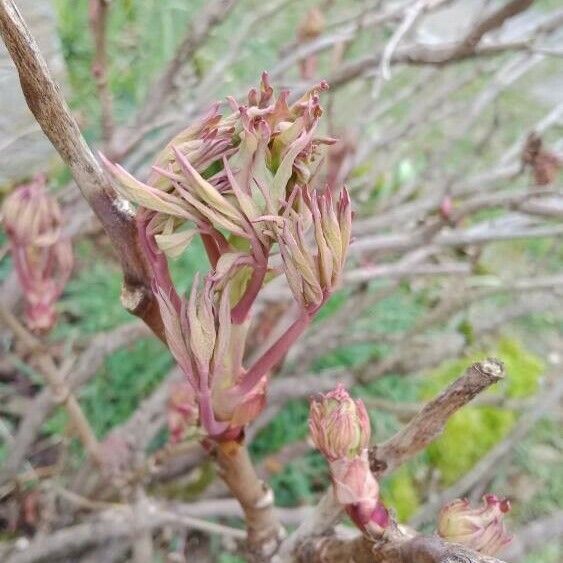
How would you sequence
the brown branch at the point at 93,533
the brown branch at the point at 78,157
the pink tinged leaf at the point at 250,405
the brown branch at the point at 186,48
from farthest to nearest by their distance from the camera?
the brown branch at the point at 186,48 → the brown branch at the point at 93,533 → the pink tinged leaf at the point at 250,405 → the brown branch at the point at 78,157

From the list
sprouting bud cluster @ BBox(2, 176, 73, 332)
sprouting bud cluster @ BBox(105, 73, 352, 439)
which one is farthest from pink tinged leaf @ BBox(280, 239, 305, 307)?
sprouting bud cluster @ BBox(2, 176, 73, 332)

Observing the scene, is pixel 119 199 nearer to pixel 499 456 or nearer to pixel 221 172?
pixel 221 172

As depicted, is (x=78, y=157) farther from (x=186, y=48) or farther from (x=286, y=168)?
(x=186, y=48)

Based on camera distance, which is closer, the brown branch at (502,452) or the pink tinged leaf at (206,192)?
the pink tinged leaf at (206,192)

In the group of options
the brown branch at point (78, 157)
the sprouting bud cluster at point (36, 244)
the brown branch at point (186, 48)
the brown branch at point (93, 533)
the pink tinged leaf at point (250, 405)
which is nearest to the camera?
the brown branch at point (78, 157)

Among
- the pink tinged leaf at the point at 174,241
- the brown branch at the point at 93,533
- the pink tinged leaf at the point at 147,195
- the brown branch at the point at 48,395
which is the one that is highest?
the pink tinged leaf at the point at 147,195

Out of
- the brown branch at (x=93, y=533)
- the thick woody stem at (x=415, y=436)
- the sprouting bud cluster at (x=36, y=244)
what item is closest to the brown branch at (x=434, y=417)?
the thick woody stem at (x=415, y=436)

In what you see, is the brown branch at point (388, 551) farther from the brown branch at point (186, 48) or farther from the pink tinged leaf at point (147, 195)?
the brown branch at point (186, 48)

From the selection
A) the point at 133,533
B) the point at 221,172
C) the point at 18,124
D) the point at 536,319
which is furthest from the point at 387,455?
the point at 536,319
